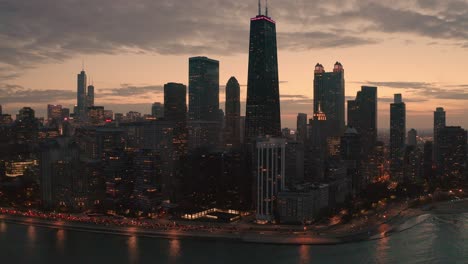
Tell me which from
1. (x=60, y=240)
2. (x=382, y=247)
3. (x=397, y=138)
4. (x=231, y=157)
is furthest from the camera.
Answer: (x=397, y=138)

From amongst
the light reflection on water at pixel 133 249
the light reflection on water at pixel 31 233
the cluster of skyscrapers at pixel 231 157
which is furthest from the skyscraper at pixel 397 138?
the light reflection on water at pixel 31 233

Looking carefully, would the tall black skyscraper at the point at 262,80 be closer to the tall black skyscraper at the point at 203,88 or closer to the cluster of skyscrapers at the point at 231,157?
the cluster of skyscrapers at the point at 231,157

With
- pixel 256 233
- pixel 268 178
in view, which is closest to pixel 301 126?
pixel 268 178

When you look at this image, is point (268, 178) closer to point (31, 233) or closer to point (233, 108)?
point (31, 233)

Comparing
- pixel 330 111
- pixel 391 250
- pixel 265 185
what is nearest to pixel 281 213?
pixel 265 185

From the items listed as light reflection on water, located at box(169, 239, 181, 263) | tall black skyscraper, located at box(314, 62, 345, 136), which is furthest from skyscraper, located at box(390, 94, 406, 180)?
light reflection on water, located at box(169, 239, 181, 263)

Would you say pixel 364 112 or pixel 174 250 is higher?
pixel 364 112
